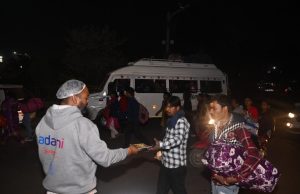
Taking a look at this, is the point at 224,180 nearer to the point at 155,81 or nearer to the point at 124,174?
the point at 124,174

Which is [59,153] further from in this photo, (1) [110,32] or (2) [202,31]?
(2) [202,31]

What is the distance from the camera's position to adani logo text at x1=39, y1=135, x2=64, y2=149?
3123 mm

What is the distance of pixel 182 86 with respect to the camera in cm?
1831

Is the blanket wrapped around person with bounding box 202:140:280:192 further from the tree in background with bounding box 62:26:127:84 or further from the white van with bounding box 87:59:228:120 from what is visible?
the tree in background with bounding box 62:26:127:84

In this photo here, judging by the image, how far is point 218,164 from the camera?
11.3ft

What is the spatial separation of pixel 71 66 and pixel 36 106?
1661 centimetres

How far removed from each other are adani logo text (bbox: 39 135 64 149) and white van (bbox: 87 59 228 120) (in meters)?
11.8

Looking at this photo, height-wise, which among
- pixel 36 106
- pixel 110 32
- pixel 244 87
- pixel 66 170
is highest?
pixel 110 32

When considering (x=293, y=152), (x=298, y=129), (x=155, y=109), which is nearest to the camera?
(x=293, y=152)

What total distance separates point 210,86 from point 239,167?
1658 cm

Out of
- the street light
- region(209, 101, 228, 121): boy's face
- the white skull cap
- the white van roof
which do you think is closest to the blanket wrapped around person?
region(209, 101, 228, 121): boy's face

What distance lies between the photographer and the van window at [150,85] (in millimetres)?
16828

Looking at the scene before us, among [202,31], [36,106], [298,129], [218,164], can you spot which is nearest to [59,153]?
[218,164]

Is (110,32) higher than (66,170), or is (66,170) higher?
(110,32)
